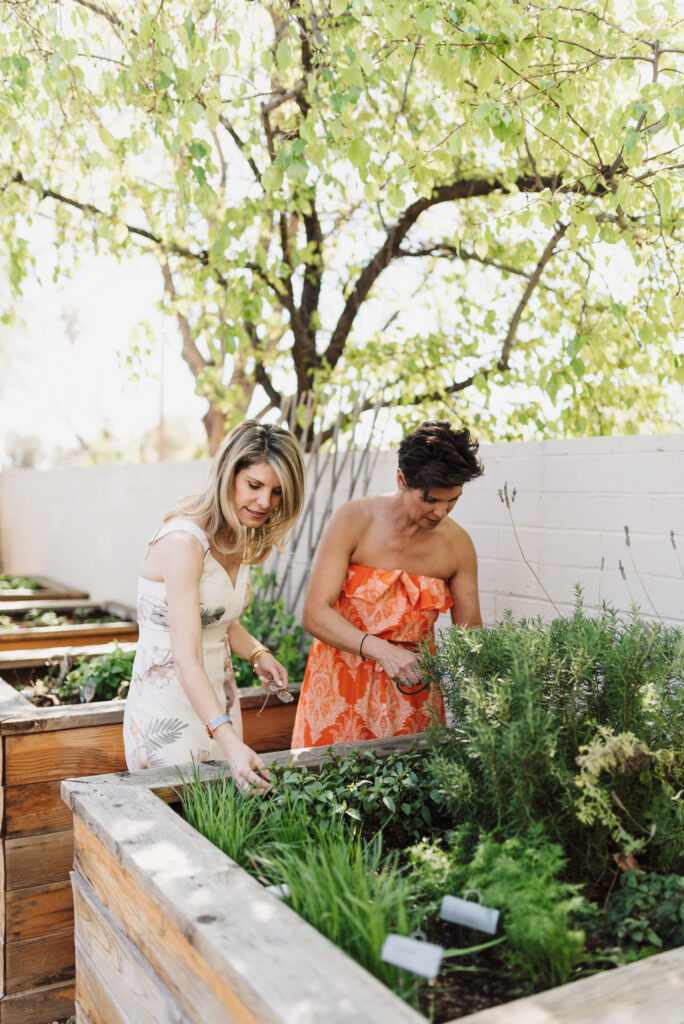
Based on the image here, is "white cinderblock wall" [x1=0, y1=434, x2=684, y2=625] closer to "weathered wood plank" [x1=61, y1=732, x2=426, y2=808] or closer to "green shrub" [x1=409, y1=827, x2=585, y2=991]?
"weathered wood plank" [x1=61, y1=732, x2=426, y2=808]

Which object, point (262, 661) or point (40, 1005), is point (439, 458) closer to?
point (262, 661)

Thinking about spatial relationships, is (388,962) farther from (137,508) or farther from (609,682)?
(137,508)

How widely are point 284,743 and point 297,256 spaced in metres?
2.00

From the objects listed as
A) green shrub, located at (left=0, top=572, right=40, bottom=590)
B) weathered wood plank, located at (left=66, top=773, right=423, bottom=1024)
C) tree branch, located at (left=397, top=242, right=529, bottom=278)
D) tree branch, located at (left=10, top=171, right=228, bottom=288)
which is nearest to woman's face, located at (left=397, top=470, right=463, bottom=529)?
weathered wood plank, located at (left=66, top=773, right=423, bottom=1024)

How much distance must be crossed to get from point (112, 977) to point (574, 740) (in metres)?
0.94

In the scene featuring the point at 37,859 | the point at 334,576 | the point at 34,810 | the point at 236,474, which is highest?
the point at 236,474

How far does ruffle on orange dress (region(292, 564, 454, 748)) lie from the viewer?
7.96ft

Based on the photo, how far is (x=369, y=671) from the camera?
8.29 feet

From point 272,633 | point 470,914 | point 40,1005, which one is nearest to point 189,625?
point 470,914

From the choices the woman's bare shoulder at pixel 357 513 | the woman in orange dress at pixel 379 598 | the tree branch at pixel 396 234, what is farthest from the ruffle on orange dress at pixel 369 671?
the tree branch at pixel 396 234

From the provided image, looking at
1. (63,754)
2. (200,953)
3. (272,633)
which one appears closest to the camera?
(200,953)

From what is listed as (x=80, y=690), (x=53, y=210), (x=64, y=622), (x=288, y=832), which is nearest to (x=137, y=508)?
(x=64, y=622)

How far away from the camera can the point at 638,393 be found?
14.8 ft

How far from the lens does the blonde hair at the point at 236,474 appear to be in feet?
7.18
